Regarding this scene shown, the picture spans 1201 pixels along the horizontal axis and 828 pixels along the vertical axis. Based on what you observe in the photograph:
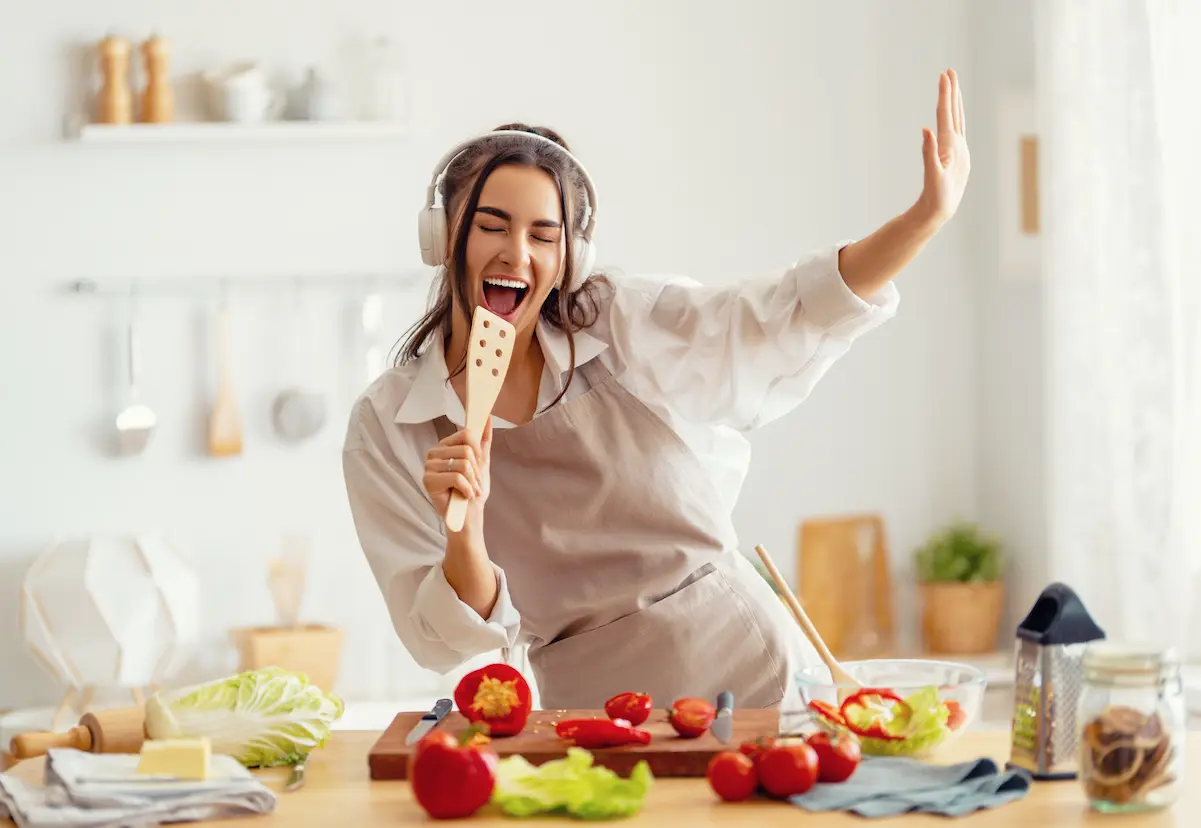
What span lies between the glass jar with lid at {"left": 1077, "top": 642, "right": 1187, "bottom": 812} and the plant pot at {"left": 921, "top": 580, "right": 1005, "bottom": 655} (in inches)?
94.2

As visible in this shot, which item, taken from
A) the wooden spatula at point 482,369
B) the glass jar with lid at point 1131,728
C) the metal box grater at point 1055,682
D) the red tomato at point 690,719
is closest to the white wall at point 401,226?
the wooden spatula at point 482,369

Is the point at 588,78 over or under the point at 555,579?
over

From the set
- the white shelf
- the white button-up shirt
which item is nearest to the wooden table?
the white button-up shirt

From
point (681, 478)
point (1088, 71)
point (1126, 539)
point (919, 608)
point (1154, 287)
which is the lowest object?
point (919, 608)

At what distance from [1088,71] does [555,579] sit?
1970 mm

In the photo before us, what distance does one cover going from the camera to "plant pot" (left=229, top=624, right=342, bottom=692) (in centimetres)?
332

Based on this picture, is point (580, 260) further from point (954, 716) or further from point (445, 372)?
point (954, 716)

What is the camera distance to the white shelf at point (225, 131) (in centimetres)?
338

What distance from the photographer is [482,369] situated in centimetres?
143

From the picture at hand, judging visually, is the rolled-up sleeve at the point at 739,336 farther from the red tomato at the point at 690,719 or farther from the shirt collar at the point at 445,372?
the red tomato at the point at 690,719

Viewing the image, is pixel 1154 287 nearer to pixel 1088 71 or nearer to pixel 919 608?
pixel 1088 71

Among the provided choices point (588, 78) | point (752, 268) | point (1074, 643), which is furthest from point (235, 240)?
point (1074, 643)

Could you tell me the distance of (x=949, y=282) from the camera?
3.68 m

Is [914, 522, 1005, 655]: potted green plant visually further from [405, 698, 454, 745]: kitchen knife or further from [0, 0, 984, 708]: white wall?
[405, 698, 454, 745]: kitchen knife
